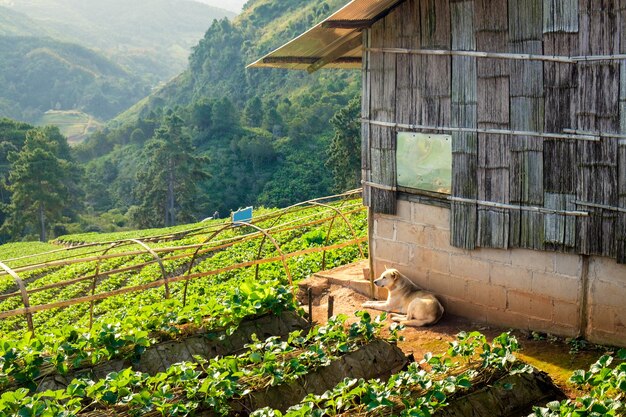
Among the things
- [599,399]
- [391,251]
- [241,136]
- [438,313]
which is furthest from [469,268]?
[241,136]

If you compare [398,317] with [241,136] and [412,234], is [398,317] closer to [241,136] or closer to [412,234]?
[412,234]

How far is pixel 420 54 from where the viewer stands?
10.9 metres

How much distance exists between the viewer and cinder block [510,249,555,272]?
32.6 feet

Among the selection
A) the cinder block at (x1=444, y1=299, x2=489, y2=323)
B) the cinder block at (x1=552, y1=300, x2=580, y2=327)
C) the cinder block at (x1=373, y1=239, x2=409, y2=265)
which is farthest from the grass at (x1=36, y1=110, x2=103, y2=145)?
the cinder block at (x1=552, y1=300, x2=580, y2=327)

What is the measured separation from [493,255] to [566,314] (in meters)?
1.18

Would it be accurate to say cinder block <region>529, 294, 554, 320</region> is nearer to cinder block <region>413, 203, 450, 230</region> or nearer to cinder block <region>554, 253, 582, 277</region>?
cinder block <region>554, 253, 582, 277</region>

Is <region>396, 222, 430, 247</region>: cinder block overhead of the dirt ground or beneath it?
overhead

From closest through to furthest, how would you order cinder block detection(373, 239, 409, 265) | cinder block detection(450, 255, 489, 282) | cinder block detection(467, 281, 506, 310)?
cinder block detection(467, 281, 506, 310), cinder block detection(450, 255, 489, 282), cinder block detection(373, 239, 409, 265)

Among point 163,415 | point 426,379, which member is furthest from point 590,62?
point 163,415

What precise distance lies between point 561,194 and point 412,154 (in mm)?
2254

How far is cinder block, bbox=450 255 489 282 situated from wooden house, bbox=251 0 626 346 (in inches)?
0.8

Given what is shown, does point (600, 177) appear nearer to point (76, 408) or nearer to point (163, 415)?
point (163, 415)

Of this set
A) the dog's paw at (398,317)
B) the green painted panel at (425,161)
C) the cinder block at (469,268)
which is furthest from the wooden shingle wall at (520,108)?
the dog's paw at (398,317)

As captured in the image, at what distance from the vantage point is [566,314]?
987 cm
